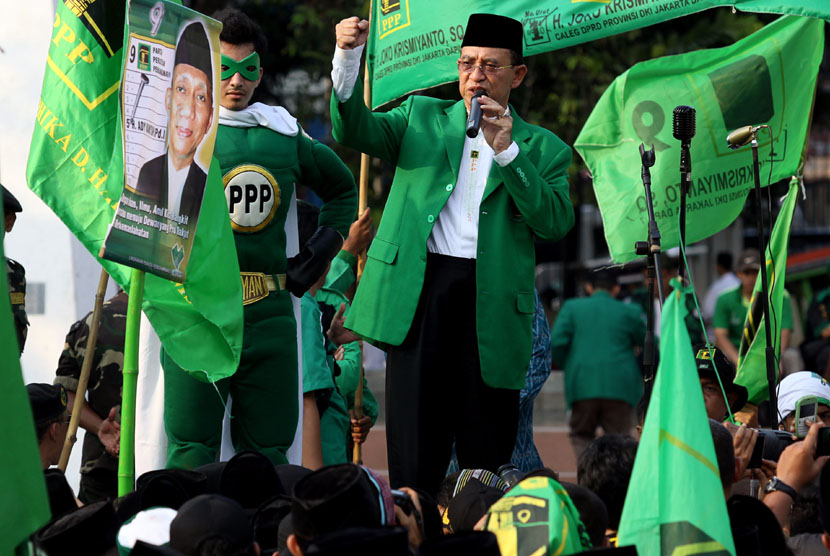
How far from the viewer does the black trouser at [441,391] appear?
16.3ft

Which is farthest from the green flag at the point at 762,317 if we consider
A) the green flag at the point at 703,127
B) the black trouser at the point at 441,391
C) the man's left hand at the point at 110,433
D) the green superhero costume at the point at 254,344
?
the man's left hand at the point at 110,433

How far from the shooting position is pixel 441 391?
4996mm

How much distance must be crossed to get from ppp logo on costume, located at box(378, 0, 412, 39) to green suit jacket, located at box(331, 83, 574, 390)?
1.05m

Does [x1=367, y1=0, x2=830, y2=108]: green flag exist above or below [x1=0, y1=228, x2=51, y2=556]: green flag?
above

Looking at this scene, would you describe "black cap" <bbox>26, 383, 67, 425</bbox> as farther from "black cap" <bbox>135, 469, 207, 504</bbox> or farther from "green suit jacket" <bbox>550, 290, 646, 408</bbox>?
"green suit jacket" <bbox>550, 290, 646, 408</bbox>

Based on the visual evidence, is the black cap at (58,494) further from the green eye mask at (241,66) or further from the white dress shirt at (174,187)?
the green eye mask at (241,66)

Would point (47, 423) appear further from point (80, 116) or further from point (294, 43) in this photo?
point (294, 43)

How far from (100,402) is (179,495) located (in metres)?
2.28

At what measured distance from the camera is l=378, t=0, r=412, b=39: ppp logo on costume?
6.12 m

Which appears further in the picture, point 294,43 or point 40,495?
point 294,43

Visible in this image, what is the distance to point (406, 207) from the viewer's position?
505cm

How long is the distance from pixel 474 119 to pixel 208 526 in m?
1.94

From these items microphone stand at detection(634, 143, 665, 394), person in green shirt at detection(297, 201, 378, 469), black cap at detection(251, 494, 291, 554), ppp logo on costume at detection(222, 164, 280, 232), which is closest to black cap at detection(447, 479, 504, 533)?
black cap at detection(251, 494, 291, 554)

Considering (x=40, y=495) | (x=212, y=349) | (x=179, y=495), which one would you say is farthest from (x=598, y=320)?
(x=40, y=495)
